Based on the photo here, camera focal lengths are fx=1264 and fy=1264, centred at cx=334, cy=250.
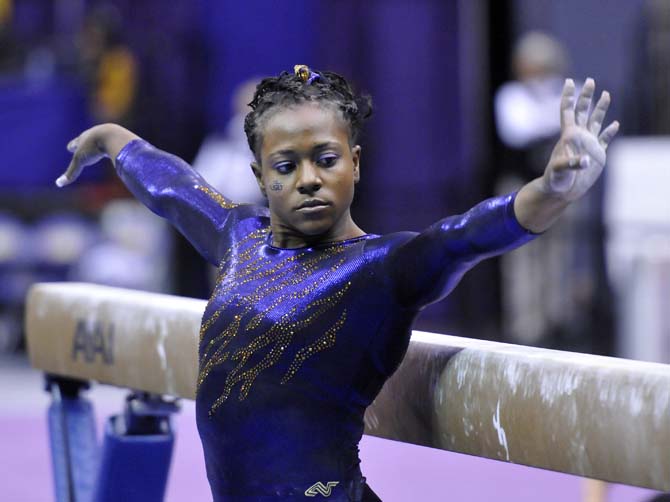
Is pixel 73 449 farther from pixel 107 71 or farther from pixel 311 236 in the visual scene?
pixel 107 71

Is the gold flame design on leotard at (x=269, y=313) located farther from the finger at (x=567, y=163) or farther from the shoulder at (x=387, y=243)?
the finger at (x=567, y=163)

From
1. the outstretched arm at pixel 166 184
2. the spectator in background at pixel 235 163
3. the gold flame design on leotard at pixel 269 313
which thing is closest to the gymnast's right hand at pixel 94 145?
the outstretched arm at pixel 166 184

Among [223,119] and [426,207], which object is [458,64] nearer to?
[426,207]

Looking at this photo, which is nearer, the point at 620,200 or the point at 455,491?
the point at 455,491

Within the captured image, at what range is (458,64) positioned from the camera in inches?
387

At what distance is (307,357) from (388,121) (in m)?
7.63

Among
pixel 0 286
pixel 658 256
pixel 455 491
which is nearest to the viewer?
pixel 455 491

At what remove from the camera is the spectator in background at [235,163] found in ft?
28.6

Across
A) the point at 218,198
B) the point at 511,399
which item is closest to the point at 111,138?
the point at 218,198

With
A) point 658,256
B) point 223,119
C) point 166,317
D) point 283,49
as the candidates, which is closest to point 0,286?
point 223,119

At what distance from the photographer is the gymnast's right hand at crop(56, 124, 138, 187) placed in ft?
10.7

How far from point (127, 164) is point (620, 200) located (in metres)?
5.75

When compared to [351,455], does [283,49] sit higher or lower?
higher

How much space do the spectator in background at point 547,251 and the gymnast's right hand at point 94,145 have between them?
18.0 ft
